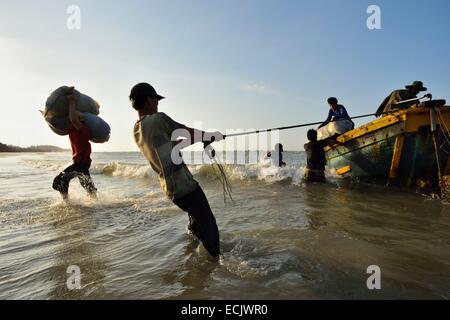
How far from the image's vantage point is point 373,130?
26.7ft

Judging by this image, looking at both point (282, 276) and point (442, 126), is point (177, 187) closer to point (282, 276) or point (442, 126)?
point (282, 276)

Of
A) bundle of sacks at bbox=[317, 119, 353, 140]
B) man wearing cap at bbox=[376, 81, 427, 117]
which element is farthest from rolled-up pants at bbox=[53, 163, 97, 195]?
man wearing cap at bbox=[376, 81, 427, 117]

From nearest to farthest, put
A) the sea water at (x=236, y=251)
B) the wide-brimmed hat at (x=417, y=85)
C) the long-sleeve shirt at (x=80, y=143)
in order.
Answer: the sea water at (x=236, y=251)
the long-sleeve shirt at (x=80, y=143)
the wide-brimmed hat at (x=417, y=85)

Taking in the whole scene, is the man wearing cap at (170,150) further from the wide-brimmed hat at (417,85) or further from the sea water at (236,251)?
the wide-brimmed hat at (417,85)

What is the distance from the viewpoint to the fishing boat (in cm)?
712

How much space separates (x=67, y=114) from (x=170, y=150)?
3.89 metres

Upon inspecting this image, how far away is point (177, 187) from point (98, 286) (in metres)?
1.08

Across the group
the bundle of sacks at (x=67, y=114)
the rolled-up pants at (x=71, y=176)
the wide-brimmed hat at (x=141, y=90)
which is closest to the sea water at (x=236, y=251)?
the rolled-up pants at (x=71, y=176)

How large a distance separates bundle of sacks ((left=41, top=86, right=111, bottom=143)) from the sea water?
4.81 feet

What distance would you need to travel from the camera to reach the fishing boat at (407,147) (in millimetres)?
7117

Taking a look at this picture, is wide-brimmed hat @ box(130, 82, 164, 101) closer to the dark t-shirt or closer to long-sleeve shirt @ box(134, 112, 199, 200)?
long-sleeve shirt @ box(134, 112, 199, 200)

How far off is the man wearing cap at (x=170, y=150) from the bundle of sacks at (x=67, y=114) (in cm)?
341

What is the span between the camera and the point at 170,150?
3059 mm
